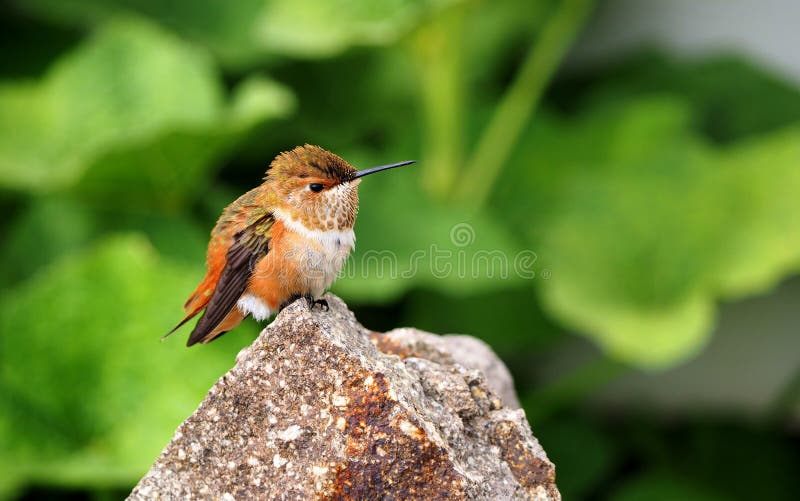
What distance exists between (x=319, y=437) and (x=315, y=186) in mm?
500

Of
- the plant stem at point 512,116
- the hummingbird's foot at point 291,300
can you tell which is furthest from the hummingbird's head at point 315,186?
the plant stem at point 512,116

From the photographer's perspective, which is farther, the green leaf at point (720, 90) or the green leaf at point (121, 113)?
the green leaf at point (720, 90)

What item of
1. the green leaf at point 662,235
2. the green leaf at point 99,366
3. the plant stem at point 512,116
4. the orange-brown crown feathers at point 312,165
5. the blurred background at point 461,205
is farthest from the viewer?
the plant stem at point 512,116

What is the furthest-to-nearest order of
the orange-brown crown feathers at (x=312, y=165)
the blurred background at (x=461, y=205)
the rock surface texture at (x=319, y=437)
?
the blurred background at (x=461, y=205) → the orange-brown crown feathers at (x=312, y=165) → the rock surface texture at (x=319, y=437)

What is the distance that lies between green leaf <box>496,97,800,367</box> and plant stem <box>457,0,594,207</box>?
36 centimetres

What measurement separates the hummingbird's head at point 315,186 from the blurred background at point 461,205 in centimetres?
173

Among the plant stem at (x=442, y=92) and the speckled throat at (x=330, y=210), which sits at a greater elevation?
the plant stem at (x=442, y=92)

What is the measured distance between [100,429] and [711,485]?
372 centimetres

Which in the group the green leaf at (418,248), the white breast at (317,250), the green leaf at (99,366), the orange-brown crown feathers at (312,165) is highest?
the green leaf at (418,248)

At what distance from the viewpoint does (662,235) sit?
204 inches

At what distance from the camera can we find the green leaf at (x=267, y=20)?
185 inches

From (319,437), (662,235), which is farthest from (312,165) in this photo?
(662,235)

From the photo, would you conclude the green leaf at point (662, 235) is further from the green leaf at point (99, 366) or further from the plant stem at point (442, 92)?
the green leaf at point (99, 366)

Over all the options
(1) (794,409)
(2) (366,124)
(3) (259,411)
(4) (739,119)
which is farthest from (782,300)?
(3) (259,411)
